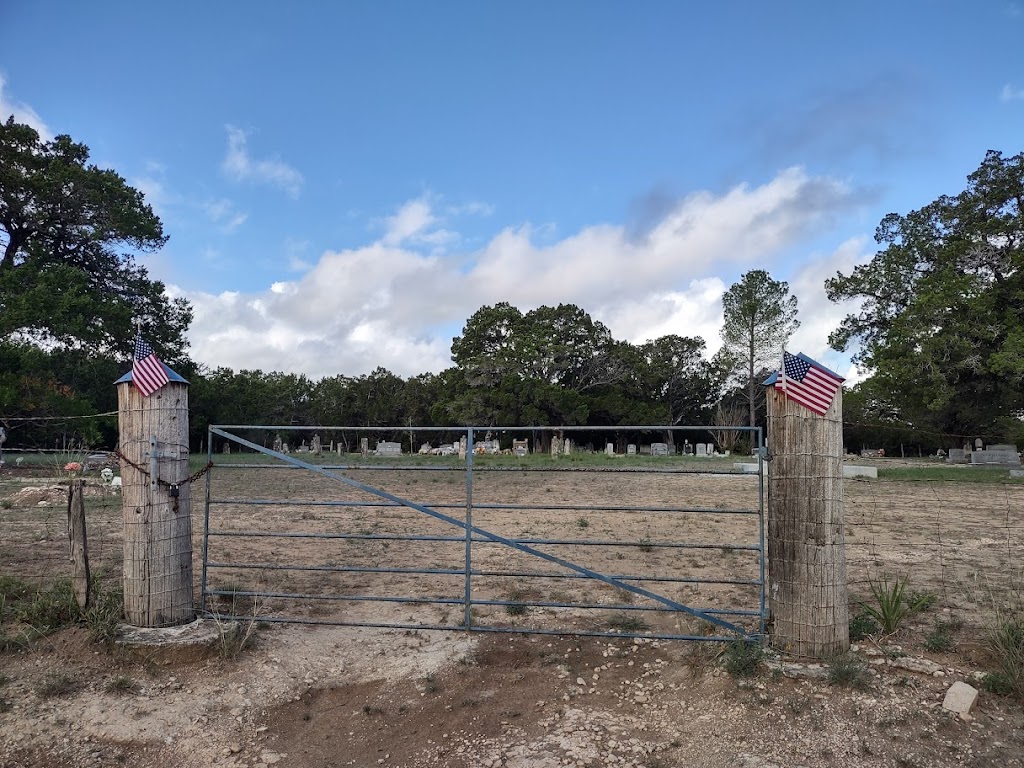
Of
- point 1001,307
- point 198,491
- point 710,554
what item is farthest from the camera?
point 1001,307

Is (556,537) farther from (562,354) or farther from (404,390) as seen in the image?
(404,390)

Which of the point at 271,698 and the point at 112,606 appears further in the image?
the point at 112,606

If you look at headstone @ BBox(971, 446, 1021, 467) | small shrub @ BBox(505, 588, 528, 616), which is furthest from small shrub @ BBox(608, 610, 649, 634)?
headstone @ BBox(971, 446, 1021, 467)

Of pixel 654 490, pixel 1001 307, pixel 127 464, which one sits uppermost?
pixel 1001 307

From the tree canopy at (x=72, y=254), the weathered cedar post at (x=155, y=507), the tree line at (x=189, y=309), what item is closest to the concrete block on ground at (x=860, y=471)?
the tree line at (x=189, y=309)

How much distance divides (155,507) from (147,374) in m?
1.06

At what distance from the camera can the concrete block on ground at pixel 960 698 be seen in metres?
3.95

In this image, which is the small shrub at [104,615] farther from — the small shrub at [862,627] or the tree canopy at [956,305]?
the tree canopy at [956,305]

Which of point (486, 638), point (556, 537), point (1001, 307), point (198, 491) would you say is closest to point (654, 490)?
point (556, 537)

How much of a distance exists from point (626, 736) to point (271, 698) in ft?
7.66

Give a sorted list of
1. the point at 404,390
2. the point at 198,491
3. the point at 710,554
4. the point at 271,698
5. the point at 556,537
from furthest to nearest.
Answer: the point at 404,390
the point at 198,491
the point at 556,537
the point at 710,554
the point at 271,698

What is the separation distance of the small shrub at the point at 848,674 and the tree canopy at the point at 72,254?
28567 mm

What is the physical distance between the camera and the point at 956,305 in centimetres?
2848

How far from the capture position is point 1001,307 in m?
28.9
